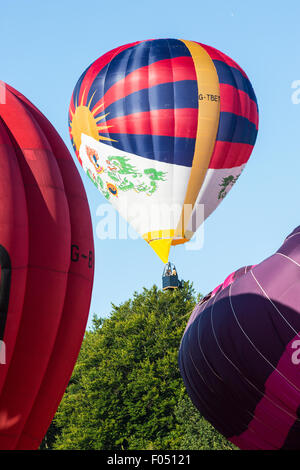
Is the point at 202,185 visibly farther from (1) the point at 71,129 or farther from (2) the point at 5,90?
(2) the point at 5,90

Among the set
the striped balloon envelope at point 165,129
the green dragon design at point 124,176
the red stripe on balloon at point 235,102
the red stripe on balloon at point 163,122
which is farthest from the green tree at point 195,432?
the red stripe on balloon at point 235,102

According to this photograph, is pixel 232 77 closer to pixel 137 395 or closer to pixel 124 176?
pixel 124 176

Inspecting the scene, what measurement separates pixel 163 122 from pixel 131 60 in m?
2.53

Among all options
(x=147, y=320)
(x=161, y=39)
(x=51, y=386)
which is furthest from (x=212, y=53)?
(x=51, y=386)

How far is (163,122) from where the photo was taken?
2622cm

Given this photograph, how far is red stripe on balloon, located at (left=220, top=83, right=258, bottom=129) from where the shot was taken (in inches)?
1067

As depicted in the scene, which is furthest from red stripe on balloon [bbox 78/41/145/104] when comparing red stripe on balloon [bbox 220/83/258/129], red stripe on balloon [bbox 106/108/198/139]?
red stripe on balloon [bbox 220/83/258/129]

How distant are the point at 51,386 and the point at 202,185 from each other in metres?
17.5

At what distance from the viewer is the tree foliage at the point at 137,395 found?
1308 inches

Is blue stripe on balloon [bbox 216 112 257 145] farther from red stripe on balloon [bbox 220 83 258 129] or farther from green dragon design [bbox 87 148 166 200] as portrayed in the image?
green dragon design [bbox 87 148 166 200]

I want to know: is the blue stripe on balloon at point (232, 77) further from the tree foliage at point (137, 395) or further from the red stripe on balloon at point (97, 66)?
the tree foliage at point (137, 395)

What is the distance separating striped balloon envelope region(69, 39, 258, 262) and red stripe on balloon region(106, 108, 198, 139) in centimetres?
3

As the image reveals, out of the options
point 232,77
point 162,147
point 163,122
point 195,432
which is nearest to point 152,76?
point 163,122

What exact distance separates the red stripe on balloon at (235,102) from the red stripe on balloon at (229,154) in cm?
105
